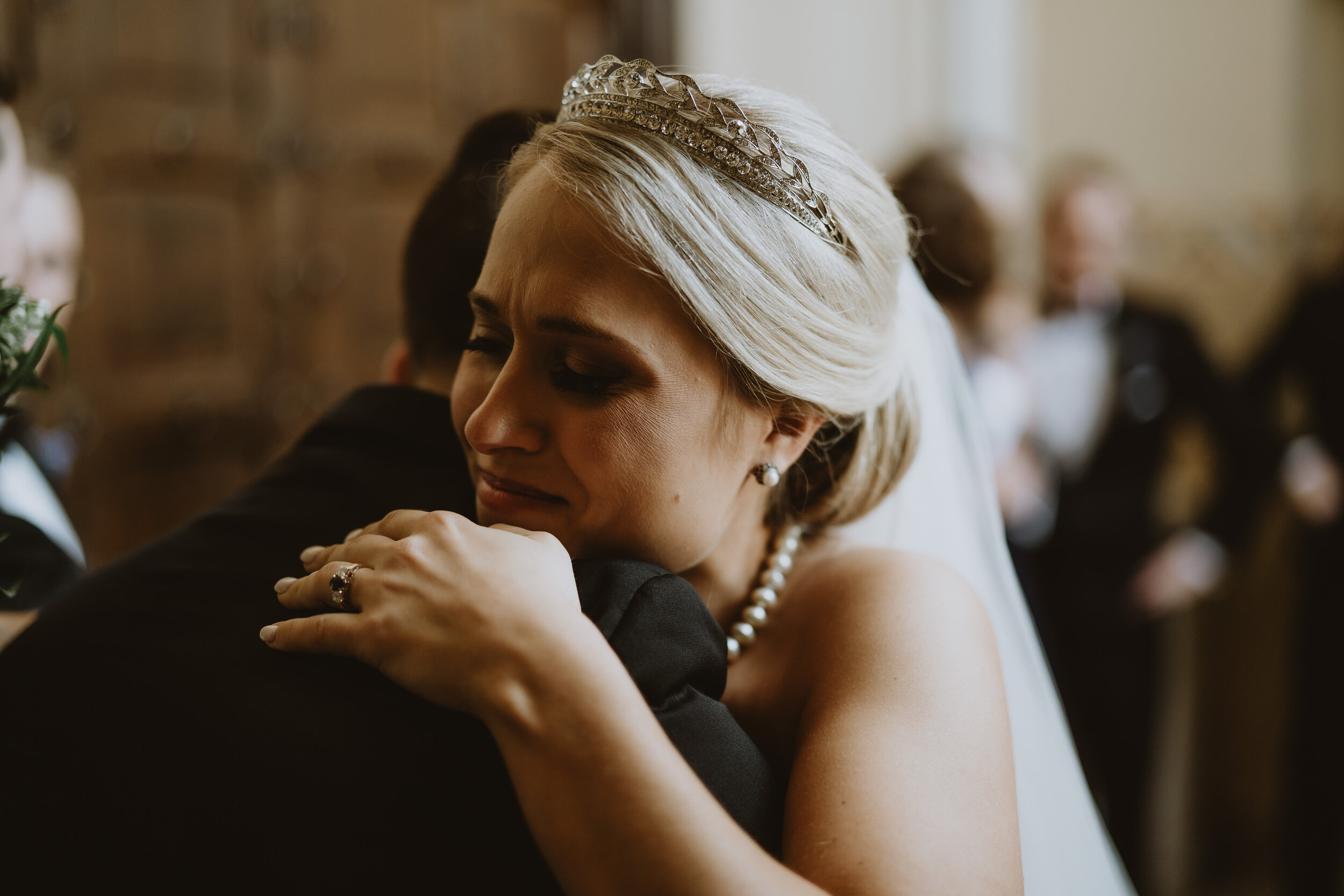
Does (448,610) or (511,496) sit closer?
(448,610)

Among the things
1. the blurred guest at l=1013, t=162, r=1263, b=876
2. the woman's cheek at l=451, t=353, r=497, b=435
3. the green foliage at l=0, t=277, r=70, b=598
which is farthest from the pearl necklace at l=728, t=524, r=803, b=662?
the blurred guest at l=1013, t=162, r=1263, b=876

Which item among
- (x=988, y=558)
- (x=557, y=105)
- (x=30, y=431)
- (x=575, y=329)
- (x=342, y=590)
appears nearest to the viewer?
(x=342, y=590)

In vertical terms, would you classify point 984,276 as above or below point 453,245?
below

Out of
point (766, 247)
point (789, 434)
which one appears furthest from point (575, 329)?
point (789, 434)

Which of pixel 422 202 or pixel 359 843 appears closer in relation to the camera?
pixel 359 843

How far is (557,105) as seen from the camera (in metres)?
3.79

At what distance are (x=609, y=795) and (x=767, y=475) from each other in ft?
1.70

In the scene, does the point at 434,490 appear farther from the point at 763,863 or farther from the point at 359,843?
the point at 763,863

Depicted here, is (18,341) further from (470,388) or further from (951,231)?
(951,231)

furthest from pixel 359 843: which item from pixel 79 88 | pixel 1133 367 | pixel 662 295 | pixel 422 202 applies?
pixel 1133 367

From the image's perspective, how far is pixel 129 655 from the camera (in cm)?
95

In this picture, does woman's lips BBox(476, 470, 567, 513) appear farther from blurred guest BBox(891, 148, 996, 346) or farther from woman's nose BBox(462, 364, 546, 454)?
blurred guest BBox(891, 148, 996, 346)

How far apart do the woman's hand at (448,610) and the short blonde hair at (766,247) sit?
30cm

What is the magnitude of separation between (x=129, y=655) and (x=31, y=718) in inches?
3.7
